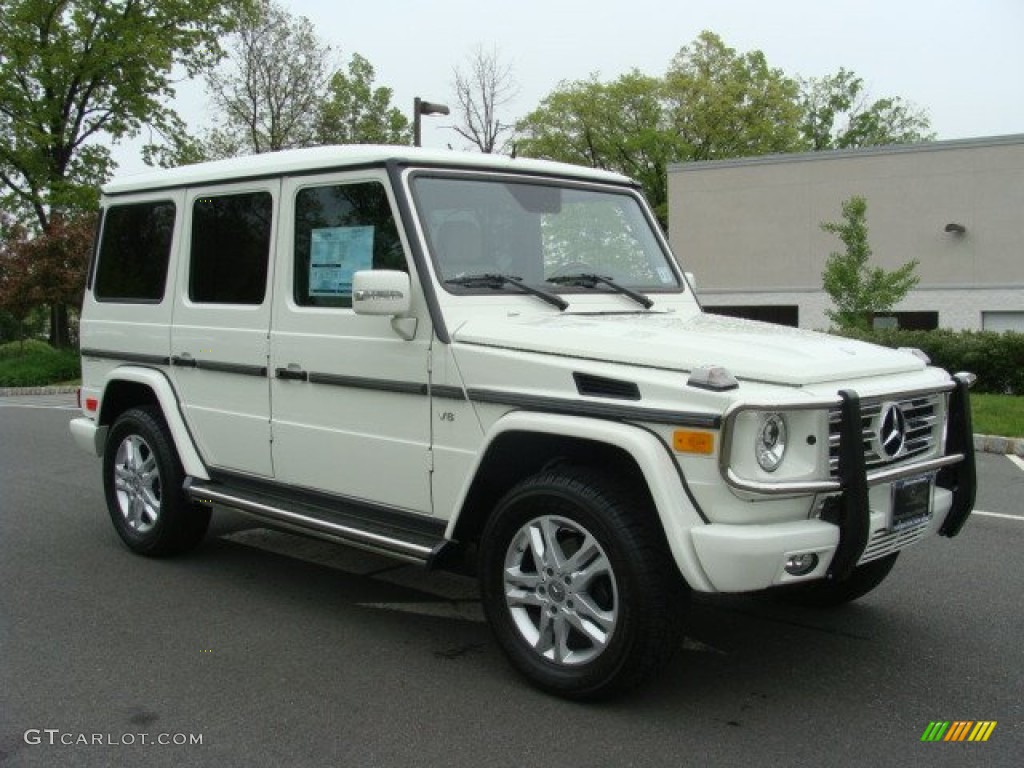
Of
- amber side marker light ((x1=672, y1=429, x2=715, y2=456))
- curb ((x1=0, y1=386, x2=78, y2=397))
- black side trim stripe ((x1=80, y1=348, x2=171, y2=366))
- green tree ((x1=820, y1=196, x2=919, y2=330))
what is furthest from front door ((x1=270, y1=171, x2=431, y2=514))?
curb ((x1=0, y1=386, x2=78, y2=397))

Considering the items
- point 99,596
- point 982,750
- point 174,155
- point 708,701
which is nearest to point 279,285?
point 99,596

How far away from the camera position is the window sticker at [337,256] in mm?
4660

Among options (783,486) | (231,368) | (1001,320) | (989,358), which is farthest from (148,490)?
(1001,320)

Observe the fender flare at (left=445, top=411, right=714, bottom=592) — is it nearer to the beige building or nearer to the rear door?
the rear door

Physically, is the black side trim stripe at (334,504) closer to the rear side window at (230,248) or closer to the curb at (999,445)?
the rear side window at (230,248)

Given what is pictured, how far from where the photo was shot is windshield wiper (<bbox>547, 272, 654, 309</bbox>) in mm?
4793

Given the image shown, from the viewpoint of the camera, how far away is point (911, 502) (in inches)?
152

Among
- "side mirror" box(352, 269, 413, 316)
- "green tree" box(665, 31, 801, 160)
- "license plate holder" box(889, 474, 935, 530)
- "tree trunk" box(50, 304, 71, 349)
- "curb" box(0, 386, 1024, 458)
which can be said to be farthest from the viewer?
"green tree" box(665, 31, 801, 160)

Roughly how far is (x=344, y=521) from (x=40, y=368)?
2382 cm

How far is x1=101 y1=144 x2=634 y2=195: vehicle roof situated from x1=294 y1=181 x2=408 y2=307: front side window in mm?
116

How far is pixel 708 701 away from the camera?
12.7 feet

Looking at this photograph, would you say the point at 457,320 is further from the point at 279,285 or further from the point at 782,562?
the point at 782,562

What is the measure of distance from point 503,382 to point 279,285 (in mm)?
1618

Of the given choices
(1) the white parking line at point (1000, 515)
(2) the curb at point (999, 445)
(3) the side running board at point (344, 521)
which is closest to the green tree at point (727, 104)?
(2) the curb at point (999, 445)
